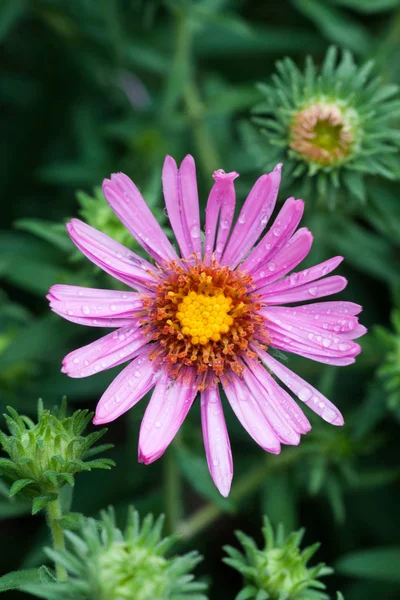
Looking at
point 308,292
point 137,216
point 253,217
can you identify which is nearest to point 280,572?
point 308,292

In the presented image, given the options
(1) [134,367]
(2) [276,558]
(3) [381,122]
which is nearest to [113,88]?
(3) [381,122]

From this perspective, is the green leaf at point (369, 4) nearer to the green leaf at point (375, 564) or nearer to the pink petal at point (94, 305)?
the pink petal at point (94, 305)

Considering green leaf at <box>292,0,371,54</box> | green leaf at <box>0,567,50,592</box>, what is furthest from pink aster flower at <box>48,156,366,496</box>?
green leaf at <box>292,0,371,54</box>

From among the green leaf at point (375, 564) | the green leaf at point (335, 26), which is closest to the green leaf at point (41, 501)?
the green leaf at point (375, 564)

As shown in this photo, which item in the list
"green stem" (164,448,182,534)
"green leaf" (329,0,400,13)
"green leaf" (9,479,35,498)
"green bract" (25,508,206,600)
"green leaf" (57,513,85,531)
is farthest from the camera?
"green leaf" (329,0,400,13)

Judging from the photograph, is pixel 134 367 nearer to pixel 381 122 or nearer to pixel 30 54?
pixel 381 122

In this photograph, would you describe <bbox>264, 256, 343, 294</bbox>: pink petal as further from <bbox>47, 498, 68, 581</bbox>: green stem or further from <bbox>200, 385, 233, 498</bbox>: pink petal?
<bbox>47, 498, 68, 581</bbox>: green stem
